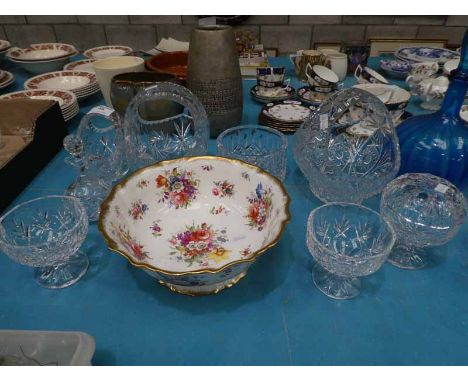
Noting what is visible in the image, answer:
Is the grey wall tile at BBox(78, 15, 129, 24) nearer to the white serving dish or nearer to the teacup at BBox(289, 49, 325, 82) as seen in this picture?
the teacup at BBox(289, 49, 325, 82)

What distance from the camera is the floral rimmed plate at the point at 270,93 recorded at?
1.08 m

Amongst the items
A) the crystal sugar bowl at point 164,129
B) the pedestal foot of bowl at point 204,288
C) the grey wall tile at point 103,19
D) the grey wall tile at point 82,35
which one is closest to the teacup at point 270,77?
the crystal sugar bowl at point 164,129

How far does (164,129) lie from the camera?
872 mm

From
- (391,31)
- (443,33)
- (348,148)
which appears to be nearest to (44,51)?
(348,148)

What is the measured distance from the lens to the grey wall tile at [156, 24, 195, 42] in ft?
6.38

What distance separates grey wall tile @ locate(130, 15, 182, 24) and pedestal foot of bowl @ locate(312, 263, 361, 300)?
5.79 ft

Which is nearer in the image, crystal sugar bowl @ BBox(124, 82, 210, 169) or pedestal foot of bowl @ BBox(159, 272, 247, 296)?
pedestal foot of bowl @ BBox(159, 272, 247, 296)

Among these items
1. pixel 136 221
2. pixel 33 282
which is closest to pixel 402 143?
pixel 136 221

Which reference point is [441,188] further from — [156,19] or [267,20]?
[156,19]

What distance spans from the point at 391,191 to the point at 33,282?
62 cm

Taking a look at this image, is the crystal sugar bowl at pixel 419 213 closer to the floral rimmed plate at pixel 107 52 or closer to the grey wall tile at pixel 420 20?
the floral rimmed plate at pixel 107 52

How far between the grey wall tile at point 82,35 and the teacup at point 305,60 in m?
1.27

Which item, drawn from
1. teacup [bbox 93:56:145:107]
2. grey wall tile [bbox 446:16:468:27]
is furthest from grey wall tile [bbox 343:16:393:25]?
teacup [bbox 93:56:145:107]

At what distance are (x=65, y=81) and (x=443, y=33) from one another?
194 centimetres
